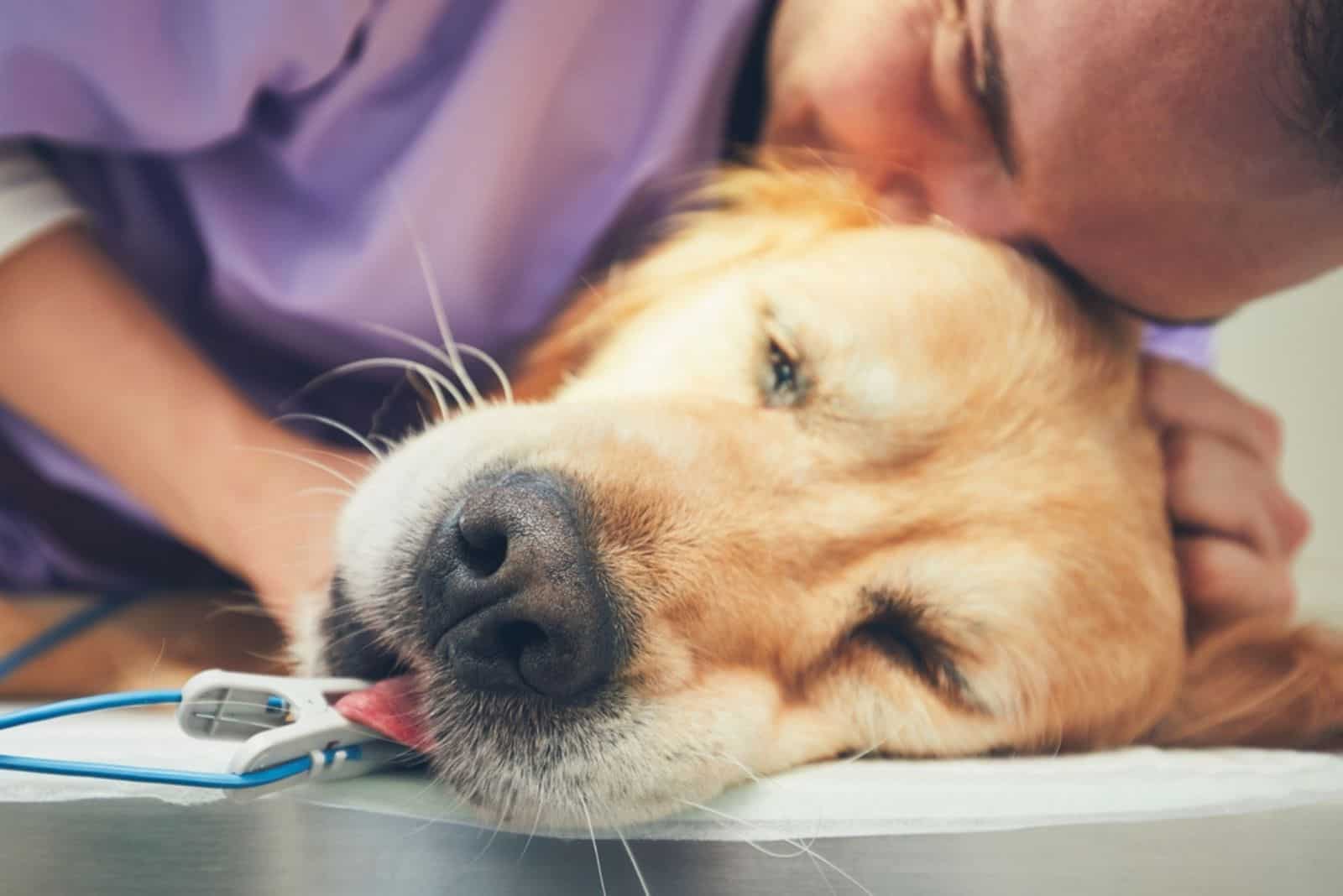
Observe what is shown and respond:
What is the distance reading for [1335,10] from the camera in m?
0.64

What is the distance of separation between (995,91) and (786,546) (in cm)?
42

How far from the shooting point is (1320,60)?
0.66 m

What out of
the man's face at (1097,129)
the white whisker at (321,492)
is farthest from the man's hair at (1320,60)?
the white whisker at (321,492)

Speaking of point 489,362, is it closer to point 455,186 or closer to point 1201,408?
point 455,186

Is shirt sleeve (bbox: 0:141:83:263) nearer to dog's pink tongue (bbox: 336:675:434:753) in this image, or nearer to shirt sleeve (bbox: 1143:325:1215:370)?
dog's pink tongue (bbox: 336:675:434:753)

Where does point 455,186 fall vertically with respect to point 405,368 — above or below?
above

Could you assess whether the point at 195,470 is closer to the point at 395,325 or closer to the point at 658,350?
the point at 395,325

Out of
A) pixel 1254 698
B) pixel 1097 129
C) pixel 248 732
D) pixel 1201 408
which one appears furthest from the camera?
pixel 1201 408

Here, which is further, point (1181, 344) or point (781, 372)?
point (1181, 344)

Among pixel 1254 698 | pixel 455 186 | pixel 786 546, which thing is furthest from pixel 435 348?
pixel 1254 698

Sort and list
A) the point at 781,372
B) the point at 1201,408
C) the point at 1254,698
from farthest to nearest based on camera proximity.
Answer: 1. the point at 1201,408
2. the point at 1254,698
3. the point at 781,372

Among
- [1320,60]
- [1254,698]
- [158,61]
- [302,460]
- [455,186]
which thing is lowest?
[1254,698]

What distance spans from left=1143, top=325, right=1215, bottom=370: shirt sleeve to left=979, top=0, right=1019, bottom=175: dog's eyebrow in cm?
31

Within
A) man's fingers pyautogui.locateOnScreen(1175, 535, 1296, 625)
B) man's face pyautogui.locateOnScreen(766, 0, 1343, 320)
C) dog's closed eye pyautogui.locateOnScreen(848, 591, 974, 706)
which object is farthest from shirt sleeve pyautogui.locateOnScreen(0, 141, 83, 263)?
man's fingers pyautogui.locateOnScreen(1175, 535, 1296, 625)
